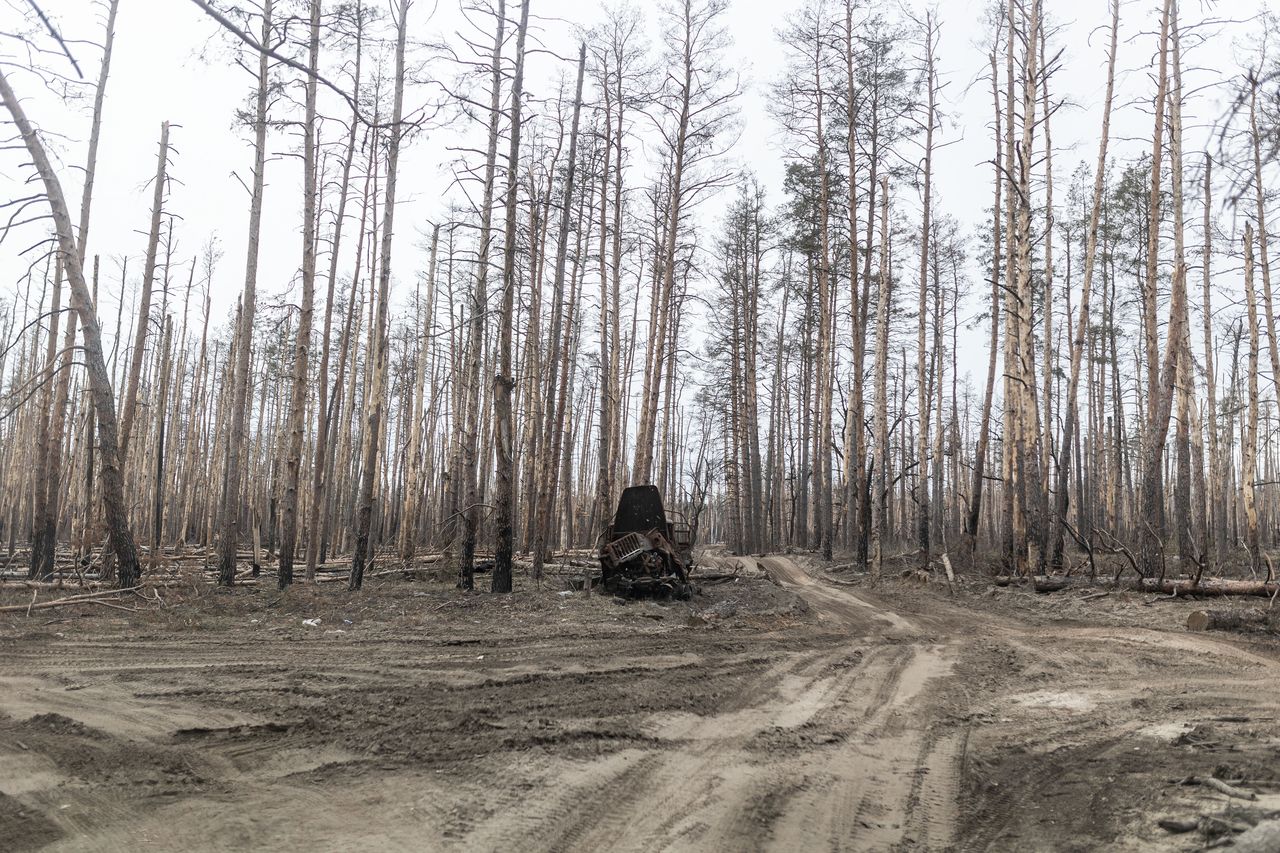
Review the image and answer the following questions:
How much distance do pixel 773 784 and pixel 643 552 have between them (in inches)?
304

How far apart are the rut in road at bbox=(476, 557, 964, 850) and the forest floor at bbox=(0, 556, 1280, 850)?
19 mm

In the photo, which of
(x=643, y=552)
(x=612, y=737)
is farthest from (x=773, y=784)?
(x=643, y=552)

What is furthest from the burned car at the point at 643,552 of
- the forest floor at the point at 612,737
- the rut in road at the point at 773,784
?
the rut in road at the point at 773,784

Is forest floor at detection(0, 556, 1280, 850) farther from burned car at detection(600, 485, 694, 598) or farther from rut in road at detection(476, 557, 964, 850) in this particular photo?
burned car at detection(600, 485, 694, 598)

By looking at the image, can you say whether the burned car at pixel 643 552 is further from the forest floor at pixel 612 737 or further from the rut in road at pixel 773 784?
the rut in road at pixel 773 784

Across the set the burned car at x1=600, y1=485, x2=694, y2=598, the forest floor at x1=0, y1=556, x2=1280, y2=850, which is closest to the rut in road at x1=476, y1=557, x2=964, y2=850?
the forest floor at x1=0, y1=556, x2=1280, y2=850

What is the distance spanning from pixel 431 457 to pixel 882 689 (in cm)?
2491

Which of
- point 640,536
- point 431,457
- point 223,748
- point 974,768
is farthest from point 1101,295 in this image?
point 223,748

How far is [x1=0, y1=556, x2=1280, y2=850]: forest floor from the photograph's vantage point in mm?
3283

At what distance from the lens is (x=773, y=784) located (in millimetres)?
3936

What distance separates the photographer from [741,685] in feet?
20.6

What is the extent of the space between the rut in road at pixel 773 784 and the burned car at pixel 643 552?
17.8ft

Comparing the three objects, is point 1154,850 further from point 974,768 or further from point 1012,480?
point 1012,480

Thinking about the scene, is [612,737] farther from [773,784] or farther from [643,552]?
[643,552]
